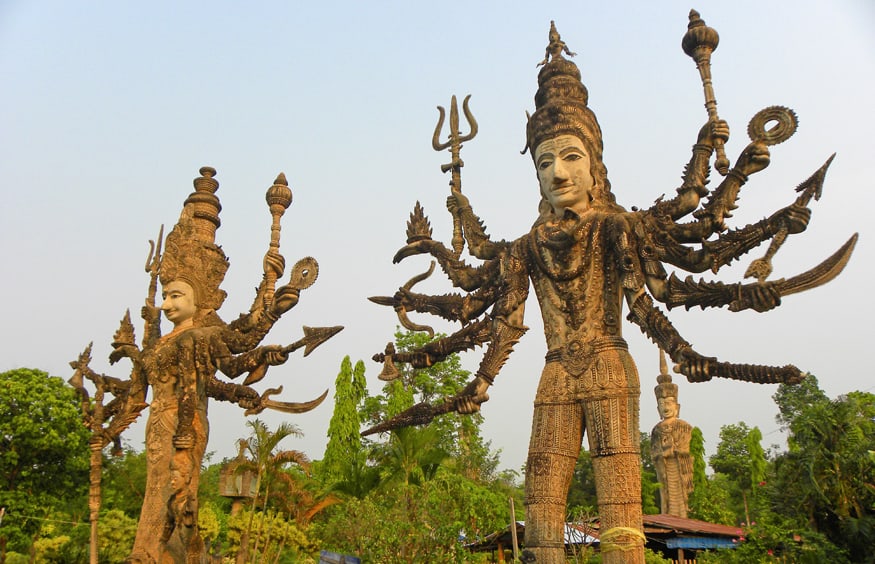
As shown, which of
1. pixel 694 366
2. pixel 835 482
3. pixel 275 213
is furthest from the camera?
pixel 835 482

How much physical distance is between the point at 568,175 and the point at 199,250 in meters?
4.45

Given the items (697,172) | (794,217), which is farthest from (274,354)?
(794,217)

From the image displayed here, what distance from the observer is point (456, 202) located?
614 cm

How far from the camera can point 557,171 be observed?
5.47 metres

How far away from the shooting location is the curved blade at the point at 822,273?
14.2 feet

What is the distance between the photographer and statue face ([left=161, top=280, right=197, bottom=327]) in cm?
762

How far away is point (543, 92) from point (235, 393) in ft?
13.6

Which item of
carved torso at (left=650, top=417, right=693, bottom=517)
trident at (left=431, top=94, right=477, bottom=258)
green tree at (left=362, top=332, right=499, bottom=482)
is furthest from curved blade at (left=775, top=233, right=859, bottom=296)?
green tree at (left=362, top=332, right=499, bottom=482)

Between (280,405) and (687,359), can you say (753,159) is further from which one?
(280,405)

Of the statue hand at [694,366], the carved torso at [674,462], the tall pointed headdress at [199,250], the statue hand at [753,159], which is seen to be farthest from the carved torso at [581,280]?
the carved torso at [674,462]

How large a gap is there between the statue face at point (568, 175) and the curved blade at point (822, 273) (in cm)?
165

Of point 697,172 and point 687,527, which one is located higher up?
point 697,172

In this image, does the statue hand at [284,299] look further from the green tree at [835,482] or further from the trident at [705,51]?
the green tree at [835,482]

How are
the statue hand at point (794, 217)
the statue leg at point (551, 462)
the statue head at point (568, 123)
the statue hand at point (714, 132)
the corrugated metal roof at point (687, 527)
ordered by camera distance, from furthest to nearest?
the corrugated metal roof at point (687, 527) → the statue head at point (568, 123) → the statue hand at point (714, 132) → the statue leg at point (551, 462) → the statue hand at point (794, 217)
